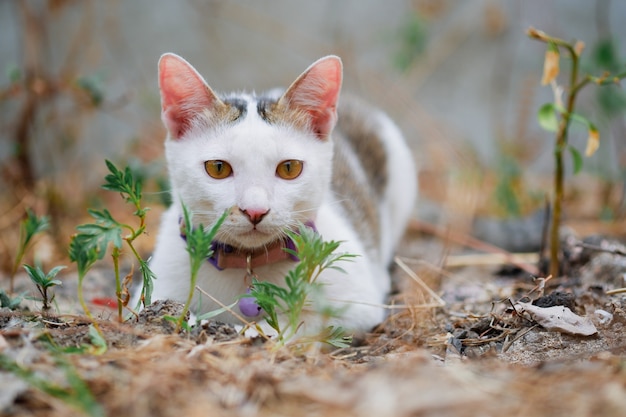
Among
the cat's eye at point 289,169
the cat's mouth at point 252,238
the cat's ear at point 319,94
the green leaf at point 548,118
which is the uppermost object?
the cat's ear at point 319,94

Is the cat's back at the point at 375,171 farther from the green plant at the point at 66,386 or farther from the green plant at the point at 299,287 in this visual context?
the green plant at the point at 66,386

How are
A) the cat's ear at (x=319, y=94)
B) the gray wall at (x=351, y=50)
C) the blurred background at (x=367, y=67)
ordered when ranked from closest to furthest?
the cat's ear at (x=319, y=94) → the blurred background at (x=367, y=67) → the gray wall at (x=351, y=50)

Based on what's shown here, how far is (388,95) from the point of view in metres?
4.74

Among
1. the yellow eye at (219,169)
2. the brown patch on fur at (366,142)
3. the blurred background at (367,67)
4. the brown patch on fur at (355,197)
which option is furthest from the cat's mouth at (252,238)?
the blurred background at (367,67)

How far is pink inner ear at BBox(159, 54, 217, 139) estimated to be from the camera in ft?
6.14

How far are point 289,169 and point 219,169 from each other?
0.22m

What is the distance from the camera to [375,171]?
3287mm

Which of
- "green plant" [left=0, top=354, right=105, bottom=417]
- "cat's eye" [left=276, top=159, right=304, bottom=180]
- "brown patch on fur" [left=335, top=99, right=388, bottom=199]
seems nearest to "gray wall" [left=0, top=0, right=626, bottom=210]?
"brown patch on fur" [left=335, top=99, right=388, bottom=199]

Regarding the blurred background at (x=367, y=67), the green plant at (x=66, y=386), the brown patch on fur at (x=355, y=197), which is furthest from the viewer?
the blurred background at (x=367, y=67)

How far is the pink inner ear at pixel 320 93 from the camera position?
1.94 meters

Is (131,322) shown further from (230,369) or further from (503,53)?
(503,53)

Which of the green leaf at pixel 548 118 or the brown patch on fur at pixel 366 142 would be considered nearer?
the green leaf at pixel 548 118

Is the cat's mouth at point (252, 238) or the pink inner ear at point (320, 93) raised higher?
the pink inner ear at point (320, 93)

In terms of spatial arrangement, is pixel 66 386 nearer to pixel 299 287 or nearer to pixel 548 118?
pixel 299 287
